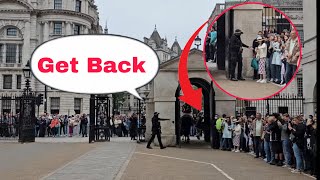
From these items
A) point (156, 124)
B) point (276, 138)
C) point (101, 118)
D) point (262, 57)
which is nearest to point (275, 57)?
point (262, 57)

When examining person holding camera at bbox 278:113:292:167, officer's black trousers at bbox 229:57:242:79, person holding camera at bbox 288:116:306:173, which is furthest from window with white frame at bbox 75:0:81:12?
person holding camera at bbox 288:116:306:173

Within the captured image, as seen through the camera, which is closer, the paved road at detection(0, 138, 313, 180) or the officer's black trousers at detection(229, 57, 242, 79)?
the paved road at detection(0, 138, 313, 180)

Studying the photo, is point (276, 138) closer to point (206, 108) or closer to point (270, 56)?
point (270, 56)

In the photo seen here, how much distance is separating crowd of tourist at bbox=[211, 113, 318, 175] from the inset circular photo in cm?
171

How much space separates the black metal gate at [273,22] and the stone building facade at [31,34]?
199ft

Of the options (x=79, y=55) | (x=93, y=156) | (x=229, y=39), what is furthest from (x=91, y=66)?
(x=229, y=39)

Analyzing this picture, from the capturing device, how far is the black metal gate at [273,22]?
1240cm

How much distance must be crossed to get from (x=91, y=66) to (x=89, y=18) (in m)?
62.5

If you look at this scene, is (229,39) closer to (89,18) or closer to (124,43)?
(124,43)

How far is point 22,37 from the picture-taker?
72688 mm

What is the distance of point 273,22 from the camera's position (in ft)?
42.3

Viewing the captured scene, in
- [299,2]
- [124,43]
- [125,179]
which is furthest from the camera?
[299,2]

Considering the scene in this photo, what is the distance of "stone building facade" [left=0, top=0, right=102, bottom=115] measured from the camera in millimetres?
71625

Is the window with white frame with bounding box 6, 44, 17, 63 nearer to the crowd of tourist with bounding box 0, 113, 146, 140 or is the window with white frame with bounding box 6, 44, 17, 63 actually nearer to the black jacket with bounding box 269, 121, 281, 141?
A: the crowd of tourist with bounding box 0, 113, 146, 140
